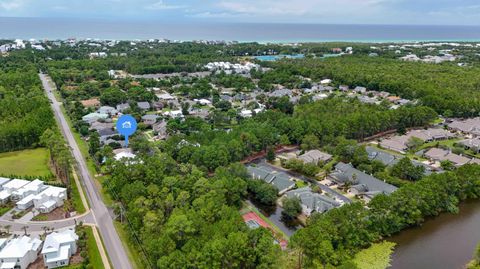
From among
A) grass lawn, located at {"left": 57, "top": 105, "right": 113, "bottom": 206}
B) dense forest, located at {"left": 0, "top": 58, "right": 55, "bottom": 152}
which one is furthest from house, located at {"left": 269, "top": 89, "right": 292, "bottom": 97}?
dense forest, located at {"left": 0, "top": 58, "right": 55, "bottom": 152}

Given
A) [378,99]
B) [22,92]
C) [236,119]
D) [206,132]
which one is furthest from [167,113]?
[378,99]

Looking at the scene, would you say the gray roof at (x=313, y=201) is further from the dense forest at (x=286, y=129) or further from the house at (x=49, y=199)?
the house at (x=49, y=199)

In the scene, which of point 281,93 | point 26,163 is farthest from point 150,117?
point 281,93

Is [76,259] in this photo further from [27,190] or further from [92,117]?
[92,117]

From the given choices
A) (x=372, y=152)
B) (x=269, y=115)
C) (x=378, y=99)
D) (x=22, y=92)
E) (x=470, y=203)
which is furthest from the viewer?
(x=378, y=99)

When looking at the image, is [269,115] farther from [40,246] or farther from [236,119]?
[40,246]
